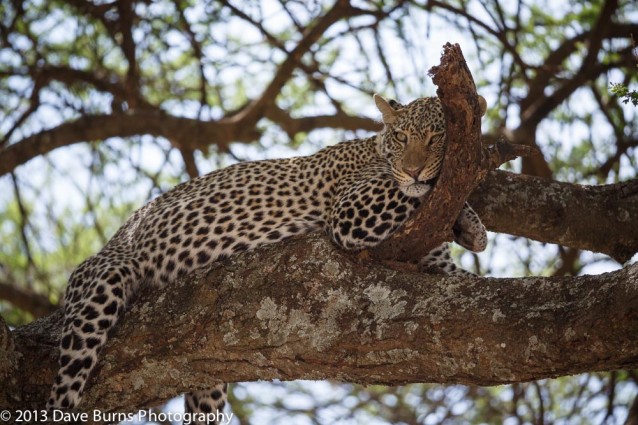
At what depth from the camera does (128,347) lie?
606 cm

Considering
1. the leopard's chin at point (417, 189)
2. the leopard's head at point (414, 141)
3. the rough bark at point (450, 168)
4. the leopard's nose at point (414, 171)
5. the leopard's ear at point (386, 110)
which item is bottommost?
the rough bark at point (450, 168)

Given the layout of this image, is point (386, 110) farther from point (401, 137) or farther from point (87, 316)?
point (87, 316)

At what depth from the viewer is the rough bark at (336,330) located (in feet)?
15.9

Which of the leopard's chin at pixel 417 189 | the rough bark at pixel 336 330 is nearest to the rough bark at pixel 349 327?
the rough bark at pixel 336 330

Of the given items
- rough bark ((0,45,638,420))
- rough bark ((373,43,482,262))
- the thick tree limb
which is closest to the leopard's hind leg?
rough bark ((0,45,638,420))

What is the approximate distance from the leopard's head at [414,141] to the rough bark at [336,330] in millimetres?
834

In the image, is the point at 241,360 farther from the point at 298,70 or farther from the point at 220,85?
the point at 220,85

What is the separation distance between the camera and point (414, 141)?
268 inches

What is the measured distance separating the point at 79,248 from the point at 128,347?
5.93 meters

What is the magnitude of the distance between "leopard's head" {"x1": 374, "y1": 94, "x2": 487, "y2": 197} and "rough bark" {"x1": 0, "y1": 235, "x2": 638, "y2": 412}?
2.74 ft

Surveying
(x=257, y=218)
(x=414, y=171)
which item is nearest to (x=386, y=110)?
(x=414, y=171)

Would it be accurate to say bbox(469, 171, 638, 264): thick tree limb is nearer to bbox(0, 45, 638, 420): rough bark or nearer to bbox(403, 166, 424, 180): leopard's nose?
bbox(403, 166, 424, 180): leopard's nose

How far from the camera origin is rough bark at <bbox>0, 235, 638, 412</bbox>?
485 cm

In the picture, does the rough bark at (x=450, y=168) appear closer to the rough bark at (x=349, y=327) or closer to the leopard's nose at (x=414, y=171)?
the rough bark at (x=349, y=327)
